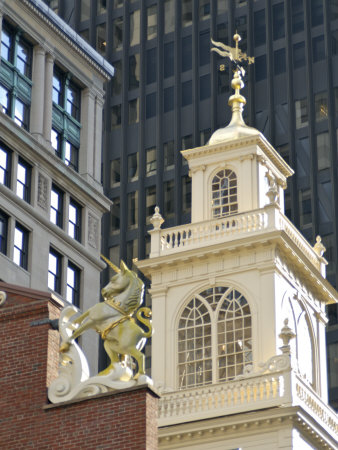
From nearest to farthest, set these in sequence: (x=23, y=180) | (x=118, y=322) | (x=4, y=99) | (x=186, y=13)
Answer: (x=118, y=322) → (x=23, y=180) → (x=4, y=99) → (x=186, y=13)

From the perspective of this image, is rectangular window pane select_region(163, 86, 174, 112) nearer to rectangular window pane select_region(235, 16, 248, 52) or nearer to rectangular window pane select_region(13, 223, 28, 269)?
rectangular window pane select_region(235, 16, 248, 52)

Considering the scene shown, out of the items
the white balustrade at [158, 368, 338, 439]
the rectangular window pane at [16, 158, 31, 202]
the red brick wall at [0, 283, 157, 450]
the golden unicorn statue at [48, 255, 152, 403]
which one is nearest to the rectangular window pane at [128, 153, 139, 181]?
the rectangular window pane at [16, 158, 31, 202]

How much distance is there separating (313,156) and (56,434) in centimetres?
7819

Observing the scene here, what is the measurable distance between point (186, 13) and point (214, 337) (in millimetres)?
66805

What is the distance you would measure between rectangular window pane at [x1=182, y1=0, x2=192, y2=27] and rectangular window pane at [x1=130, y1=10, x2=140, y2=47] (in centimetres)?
358

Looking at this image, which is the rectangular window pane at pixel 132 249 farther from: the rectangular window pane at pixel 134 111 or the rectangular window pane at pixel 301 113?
the rectangular window pane at pixel 301 113

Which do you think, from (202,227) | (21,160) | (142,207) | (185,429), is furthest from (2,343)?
(142,207)

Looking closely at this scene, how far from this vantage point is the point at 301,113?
11038cm

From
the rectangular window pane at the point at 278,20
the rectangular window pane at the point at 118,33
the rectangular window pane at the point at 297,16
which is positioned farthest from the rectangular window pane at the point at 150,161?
the rectangular window pane at the point at 297,16

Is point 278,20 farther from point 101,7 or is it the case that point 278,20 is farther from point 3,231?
point 3,231

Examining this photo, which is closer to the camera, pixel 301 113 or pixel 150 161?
pixel 301 113

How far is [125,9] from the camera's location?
12119 cm

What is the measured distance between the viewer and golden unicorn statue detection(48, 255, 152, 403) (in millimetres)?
31281

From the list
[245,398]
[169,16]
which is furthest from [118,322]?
[169,16]
